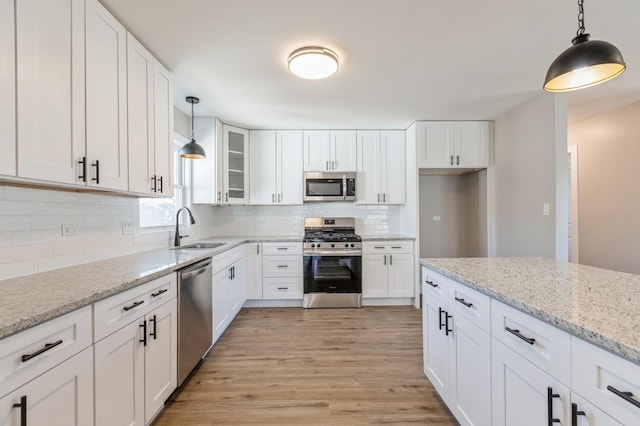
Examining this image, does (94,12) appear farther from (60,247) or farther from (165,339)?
(165,339)

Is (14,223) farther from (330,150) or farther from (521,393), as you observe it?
(330,150)

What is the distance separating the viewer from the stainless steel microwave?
150 inches

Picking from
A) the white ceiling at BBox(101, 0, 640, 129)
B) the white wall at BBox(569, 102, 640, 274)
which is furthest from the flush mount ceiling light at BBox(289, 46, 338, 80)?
the white wall at BBox(569, 102, 640, 274)

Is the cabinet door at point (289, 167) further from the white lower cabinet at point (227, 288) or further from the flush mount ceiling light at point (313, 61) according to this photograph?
the flush mount ceiling light at point (313, 61)

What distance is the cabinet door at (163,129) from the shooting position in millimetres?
2068

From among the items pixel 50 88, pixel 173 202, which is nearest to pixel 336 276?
pixel 173 202

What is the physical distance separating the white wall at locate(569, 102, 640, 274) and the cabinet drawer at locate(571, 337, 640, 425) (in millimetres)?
3567

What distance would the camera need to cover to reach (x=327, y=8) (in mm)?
1576

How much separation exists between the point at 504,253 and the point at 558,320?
289 cm

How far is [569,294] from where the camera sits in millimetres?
1053

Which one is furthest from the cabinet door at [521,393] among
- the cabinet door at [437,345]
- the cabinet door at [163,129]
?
the cabinet door at [163,129]

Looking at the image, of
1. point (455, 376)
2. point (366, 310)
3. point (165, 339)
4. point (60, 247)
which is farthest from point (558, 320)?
point (366, 310)

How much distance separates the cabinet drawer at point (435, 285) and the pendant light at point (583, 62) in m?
1.17

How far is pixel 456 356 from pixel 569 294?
68cm
